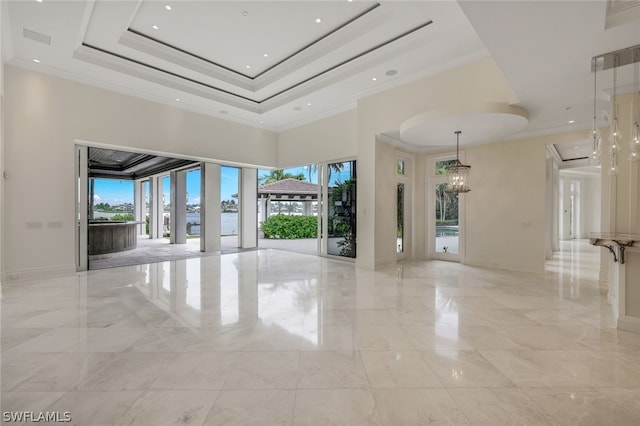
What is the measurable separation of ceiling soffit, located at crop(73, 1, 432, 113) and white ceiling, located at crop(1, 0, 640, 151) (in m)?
0.02

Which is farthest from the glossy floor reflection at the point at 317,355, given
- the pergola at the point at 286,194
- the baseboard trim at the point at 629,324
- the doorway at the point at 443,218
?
the pergola at the point at 286,194

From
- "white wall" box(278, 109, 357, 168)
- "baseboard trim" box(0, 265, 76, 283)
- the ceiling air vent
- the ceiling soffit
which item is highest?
the ceiling soffit

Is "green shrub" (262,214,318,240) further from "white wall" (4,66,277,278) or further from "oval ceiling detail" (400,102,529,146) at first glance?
"oval ceiling detail" (400,102,529,146)

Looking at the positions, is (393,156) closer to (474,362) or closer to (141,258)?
(474,362)

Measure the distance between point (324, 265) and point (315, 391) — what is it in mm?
5407

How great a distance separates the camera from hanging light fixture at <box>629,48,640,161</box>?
3.30 m

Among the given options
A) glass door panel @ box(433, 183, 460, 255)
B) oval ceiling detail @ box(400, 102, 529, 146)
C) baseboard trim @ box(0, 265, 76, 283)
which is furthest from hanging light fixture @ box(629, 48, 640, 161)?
baseboard trim @ box(0, 265, 76, 283)

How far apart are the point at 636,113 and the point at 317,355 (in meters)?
4.94

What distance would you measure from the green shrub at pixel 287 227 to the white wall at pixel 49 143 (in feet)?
27.0

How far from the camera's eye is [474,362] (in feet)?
9.19

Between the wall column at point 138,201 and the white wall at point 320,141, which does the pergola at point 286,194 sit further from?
the white wall at point 320,141

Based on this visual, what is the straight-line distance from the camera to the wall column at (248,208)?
10.9 meters

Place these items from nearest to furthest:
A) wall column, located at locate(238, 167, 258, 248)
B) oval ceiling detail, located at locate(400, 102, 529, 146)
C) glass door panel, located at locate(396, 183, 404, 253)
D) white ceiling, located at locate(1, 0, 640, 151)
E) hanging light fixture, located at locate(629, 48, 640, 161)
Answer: white ceiling, located at locate(1, 0, 640, 151) → hanging light fixture, located at locate(629, 48, 640, 161) → oval ceiling detail, located at locate(400, 102, 529, 146) → glass door panel, located at locate(396, 183, 404, 253) → wall column, located at locate(238, 167, 258, 248)

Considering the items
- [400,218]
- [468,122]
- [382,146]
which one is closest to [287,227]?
[400,218]
